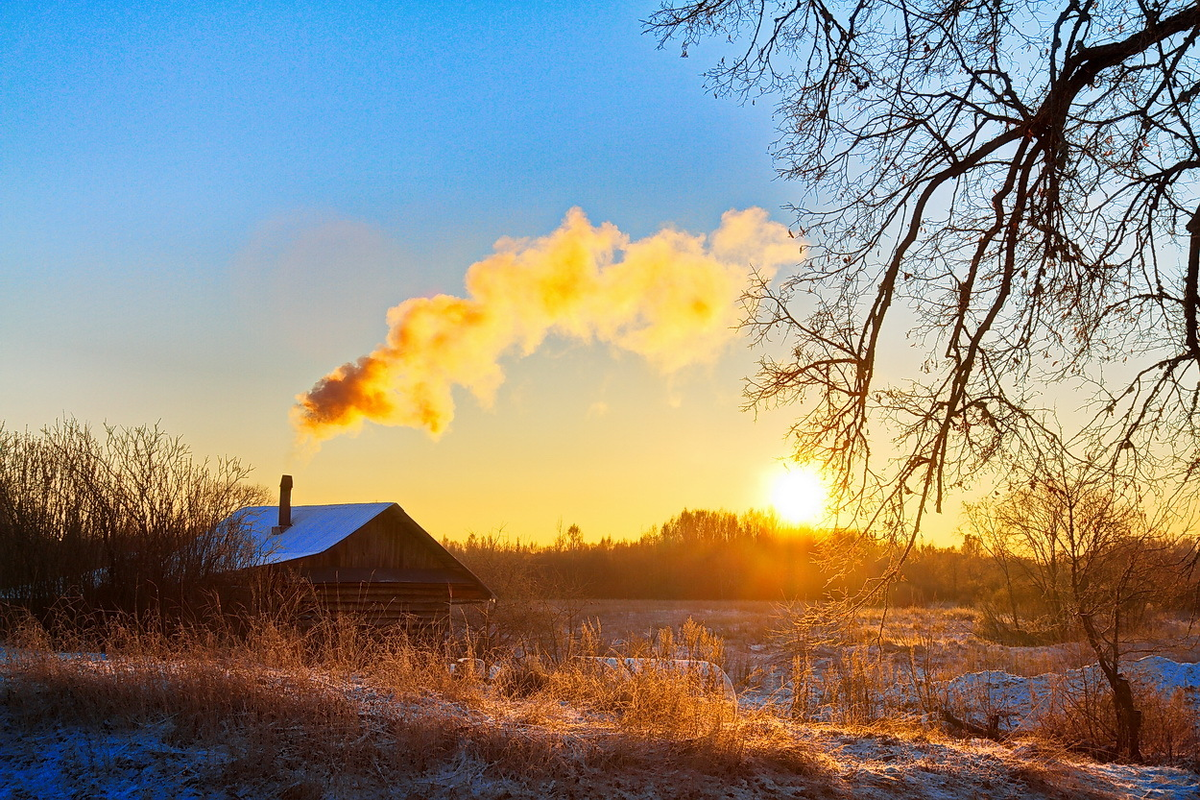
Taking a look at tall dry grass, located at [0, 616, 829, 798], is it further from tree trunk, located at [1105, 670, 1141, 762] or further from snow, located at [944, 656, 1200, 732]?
snow, located at [944, 656, 1200, 732]

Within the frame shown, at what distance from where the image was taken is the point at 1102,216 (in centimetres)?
696

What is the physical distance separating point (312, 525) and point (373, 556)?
2.05 metres

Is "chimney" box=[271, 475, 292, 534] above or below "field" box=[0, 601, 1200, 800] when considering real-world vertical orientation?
above

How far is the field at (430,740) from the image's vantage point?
18.9 ft

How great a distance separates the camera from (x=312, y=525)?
22.7 metres

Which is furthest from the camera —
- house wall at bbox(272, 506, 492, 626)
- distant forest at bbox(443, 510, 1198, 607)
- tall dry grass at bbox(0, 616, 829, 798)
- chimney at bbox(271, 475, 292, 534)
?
distant forest at bbox(443, 510, 1198, 607)

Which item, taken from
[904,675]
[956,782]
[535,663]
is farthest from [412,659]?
[904,675]

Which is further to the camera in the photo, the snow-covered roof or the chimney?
the chimney

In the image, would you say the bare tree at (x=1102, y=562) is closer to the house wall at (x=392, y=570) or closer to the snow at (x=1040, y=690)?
the snow at (x=1040, y=690)

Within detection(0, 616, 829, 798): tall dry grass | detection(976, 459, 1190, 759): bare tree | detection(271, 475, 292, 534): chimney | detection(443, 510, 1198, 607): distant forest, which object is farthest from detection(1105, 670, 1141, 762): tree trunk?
detection(443, 510, 1198, 607): distant forest

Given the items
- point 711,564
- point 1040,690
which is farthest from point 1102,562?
point 711,564

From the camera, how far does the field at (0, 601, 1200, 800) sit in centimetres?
577

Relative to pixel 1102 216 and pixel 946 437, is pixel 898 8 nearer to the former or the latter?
pixel 1102 216

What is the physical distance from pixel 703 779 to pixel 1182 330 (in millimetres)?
5285
